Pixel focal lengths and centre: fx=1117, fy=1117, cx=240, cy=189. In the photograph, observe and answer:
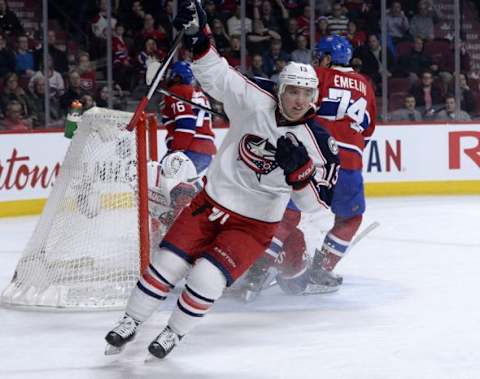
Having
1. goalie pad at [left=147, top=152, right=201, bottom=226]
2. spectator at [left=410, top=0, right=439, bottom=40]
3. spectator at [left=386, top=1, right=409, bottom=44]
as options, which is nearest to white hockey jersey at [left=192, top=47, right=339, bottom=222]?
goalie pad at [left=147, top=152, right=201, bottom=226]

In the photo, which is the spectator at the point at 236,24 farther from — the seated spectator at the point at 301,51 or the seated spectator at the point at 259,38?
the seated spectator at the point at 301,51

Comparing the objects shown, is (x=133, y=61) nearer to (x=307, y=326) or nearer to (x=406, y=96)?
(x=406, y=96)

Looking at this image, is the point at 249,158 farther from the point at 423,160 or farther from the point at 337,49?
the point at 423,160

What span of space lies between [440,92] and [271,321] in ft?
20.7

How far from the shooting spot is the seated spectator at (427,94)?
1039 centimetres

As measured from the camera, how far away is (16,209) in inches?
324

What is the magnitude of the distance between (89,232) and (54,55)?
487cm

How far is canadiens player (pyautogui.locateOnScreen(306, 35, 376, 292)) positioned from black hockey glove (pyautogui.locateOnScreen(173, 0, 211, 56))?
150 centimetres

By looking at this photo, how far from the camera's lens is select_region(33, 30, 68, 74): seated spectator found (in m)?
9.25

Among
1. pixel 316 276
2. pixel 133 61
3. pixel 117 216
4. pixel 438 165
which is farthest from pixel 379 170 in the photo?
pixel 117 216

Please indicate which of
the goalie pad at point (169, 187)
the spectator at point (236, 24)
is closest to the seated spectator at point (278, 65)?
the spectator at point (236, 24)

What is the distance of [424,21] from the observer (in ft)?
35.7

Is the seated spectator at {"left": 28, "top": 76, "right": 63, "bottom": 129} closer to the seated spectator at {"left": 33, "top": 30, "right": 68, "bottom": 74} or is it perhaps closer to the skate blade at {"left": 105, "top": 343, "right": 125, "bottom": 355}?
the seated spectator at {"left": 33, "top": 30, "right": 68, "bottom": 74}

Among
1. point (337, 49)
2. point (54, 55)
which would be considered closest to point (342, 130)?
point (337, 49)
